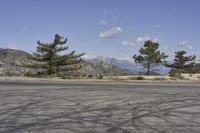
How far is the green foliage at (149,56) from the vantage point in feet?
152

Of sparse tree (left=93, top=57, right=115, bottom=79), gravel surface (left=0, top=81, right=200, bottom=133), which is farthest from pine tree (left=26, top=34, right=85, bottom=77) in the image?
gravel surface (left=0, top=81, right=200, bottom=133)

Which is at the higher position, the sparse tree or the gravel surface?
the sparse tree

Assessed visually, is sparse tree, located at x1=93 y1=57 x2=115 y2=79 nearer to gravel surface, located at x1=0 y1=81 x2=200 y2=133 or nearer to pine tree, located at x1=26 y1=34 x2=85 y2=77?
pine tree, located at x1=26 y1=34 x2=85 y2=77

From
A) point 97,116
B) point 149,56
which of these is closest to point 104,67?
point 149,56

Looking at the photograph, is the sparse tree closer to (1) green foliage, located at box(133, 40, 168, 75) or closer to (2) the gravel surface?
(1) green foliage, located at box(133, 40, 168, 75)

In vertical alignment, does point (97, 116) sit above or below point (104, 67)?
below

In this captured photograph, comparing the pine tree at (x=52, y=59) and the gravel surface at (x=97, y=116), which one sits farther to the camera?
the pine tree at (x=52, y=59)

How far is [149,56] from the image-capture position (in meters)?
46.6

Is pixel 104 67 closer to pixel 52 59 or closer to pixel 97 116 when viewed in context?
pixel 52 59

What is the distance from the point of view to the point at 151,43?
46.2 m

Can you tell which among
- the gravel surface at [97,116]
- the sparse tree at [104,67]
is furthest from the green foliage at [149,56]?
the gravel surface at [97,116]

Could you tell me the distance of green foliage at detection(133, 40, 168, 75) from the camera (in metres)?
46.2

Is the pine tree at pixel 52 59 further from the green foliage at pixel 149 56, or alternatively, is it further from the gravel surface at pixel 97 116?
the gravel surface at pixel 97 116

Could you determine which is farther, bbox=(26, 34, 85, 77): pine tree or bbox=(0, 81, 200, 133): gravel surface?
bbox=(26, 34, 85, 77): pine tree
